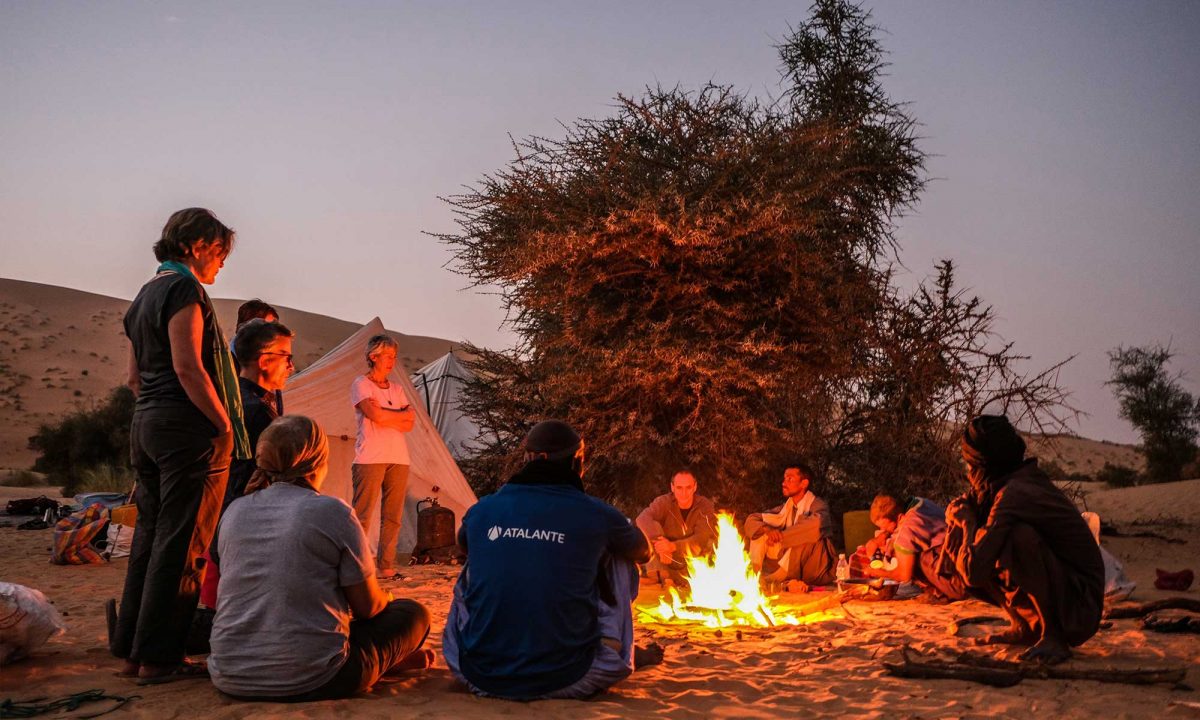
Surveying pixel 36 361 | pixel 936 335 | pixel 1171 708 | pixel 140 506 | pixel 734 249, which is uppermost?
pixel 36 361

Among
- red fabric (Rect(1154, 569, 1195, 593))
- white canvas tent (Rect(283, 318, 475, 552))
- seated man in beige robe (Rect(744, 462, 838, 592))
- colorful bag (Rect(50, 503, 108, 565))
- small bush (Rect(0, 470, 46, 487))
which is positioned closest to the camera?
red fabric (Rect(1154, 569, 1195, 593))

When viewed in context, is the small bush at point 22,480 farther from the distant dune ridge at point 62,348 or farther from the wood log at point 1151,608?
the wood log at point 1151,608

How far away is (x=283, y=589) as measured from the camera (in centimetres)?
321

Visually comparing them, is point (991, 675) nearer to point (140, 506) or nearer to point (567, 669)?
point (567, 669)

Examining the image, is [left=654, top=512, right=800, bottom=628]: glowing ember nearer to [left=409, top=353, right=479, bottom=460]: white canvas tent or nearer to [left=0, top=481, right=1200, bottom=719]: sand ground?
[left=0, top=481, right=1200, bottom=719]: sand ground

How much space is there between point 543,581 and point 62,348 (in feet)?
182

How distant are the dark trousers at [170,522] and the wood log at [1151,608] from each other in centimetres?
488

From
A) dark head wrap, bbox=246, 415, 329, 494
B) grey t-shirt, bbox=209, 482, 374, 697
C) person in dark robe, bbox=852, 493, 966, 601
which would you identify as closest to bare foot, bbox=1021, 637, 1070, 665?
person in dark robe, bbox=852, 493, 966, 601

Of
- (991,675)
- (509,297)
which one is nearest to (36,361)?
(509,297)

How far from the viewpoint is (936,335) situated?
Result: 8961 mm

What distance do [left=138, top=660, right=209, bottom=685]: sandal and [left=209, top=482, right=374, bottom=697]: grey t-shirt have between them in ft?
1.33

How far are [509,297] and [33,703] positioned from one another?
22.2 feet

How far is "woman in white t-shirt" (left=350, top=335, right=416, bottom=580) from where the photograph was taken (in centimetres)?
699

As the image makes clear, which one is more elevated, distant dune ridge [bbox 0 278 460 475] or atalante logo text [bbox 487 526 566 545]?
distant dune ridge [bbox 0 278 460 475]
